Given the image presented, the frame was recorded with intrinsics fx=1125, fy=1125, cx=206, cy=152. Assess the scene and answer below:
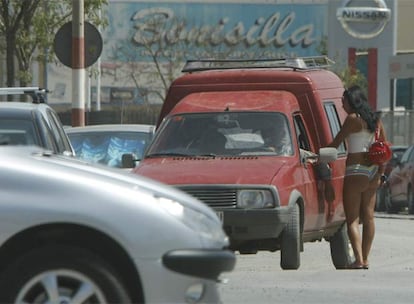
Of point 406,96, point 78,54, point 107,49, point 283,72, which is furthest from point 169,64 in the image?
point 283,72

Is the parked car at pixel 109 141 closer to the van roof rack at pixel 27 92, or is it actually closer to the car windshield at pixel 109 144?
the car windshield at pixel 109 144

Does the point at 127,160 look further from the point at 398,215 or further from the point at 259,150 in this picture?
the point at 398,215

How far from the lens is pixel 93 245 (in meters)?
6.27

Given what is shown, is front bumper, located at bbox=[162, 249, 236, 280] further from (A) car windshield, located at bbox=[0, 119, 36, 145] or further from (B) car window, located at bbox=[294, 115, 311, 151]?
(B) car window, located at bbox=[294, 115, 311, 151]

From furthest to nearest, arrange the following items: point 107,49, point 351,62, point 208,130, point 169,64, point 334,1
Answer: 1. point 107,49
2. point 169,64
3. point 334,1
4. point 351,62
5. point 208,130

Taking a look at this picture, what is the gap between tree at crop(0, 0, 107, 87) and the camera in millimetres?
21031

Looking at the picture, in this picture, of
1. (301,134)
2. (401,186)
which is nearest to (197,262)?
(301,134)

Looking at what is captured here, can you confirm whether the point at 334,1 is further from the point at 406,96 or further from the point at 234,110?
the point at 234,110

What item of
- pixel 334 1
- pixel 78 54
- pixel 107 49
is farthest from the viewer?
pixel 107 49

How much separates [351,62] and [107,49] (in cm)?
1877

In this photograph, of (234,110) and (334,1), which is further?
(334,1)

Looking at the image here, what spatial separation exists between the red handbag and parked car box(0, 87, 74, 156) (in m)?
3.24

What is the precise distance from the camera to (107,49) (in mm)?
59969

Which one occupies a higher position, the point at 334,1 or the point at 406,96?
the point at 334,1
